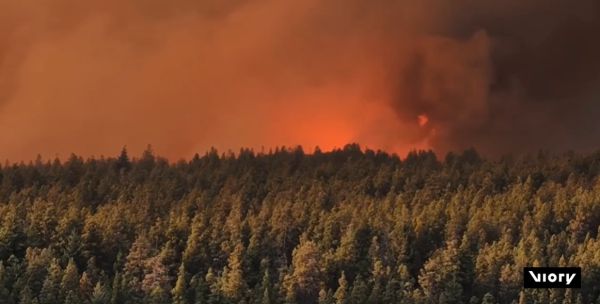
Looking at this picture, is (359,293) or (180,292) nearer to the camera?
(359,293)

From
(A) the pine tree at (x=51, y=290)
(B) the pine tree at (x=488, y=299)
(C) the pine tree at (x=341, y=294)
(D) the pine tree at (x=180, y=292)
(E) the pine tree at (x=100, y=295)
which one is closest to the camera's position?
(C) the pine tree at (x=341, y=294)

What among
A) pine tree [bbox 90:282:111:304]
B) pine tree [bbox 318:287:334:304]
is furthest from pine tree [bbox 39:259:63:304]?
pine tree [bbox 318:287:334:304]

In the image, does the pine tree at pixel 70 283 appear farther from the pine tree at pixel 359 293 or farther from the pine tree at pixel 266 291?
the pine tree at pixel 359 293

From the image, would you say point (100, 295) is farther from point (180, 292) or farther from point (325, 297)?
point (325, 297)

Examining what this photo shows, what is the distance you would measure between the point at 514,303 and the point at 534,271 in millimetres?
7932

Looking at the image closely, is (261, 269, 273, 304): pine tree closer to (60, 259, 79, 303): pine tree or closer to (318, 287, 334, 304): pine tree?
(318, 287, 334, 304): pine tree

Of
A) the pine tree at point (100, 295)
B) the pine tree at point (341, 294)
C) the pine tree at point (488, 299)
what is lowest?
the pine tree at point (100, 295)

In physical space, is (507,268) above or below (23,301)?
above

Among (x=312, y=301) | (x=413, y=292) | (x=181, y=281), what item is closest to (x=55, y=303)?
(x=181, y=281)

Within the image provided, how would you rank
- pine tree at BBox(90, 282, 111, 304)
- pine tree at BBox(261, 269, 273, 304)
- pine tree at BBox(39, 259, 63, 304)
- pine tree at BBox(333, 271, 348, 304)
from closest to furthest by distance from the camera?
pine tree at BBox(333, 271, 348, 304)
pine tree at BBox(261, 269, 273, 304)
pine tree at BBox(39, 259, 63, 304)
pine tree at BBox(90, 282, 111, 304)

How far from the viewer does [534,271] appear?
185750 millimetres

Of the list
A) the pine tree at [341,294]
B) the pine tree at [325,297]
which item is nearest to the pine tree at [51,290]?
the pine tree at [325,297]

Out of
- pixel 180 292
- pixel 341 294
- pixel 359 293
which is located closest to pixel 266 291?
pixel 341 294

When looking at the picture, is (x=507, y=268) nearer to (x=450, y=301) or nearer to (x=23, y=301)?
(x=450, y=301)
